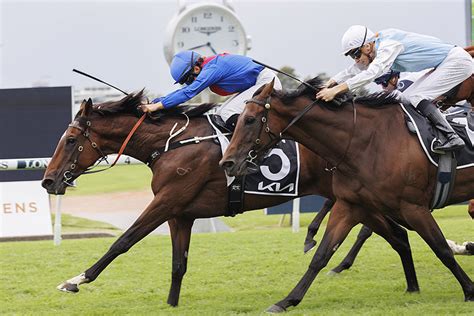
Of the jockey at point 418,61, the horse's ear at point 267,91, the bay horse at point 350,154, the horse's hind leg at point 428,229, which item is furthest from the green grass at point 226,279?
the horse's ear at point 267,91

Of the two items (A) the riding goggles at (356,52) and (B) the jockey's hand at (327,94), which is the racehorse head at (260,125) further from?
(A) the riding goggles at (356,52)

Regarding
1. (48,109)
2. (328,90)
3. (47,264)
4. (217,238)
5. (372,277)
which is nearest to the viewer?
(328,90)

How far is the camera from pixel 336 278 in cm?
775

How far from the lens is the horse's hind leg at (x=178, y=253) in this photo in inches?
268

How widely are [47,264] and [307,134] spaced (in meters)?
3.34

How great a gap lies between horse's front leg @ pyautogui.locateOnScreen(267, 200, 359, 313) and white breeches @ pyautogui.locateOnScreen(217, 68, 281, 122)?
1.12 metres

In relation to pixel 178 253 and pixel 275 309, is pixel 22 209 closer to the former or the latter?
pixel 178 253

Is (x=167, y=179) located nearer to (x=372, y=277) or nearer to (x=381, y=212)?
(x=381, y=212)

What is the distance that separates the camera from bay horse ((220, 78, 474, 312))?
241 inches

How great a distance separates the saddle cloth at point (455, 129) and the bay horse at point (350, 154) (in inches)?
2.1

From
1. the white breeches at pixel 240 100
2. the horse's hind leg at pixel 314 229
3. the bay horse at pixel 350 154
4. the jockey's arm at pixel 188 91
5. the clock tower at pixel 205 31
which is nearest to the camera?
the bay horse at pixel 350 154

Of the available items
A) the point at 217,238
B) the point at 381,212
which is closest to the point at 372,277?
the point at 381,212

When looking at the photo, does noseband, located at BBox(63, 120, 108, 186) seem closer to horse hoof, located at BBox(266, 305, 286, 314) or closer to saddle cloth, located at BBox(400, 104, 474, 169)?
horse hoof, located at BBox(266, 305, 286, 314)

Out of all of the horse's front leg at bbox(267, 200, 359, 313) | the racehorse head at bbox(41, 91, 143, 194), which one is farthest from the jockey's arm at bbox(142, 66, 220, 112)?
the horse's front leg at bbox(267, 200, 359, 313)
